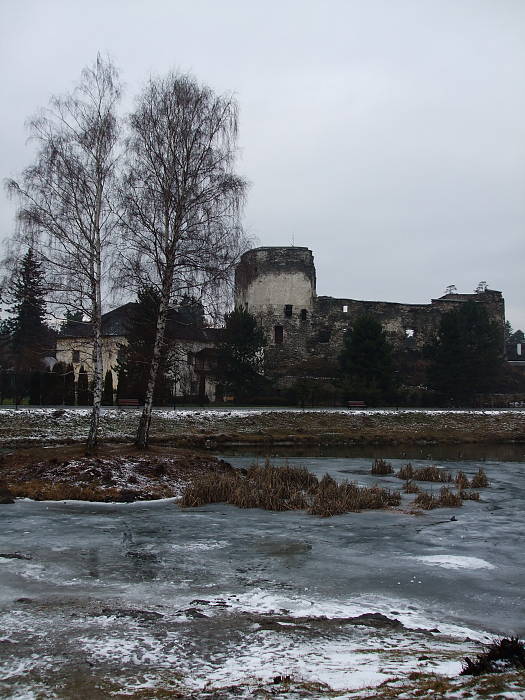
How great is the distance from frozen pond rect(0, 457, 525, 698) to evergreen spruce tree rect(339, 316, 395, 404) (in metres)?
31.0

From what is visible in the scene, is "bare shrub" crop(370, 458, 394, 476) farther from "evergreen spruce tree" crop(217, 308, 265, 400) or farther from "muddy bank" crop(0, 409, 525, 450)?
"evergreen spruce tree" crop(217, 308, 265, 400)

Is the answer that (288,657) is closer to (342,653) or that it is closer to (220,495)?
(342,653)

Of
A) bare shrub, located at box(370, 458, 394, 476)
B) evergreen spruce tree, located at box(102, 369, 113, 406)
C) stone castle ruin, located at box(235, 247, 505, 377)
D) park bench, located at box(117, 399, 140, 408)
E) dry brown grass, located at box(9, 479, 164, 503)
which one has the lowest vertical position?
bare shrub, located at box(370, 458, 394, 476)

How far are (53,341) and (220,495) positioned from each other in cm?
3640

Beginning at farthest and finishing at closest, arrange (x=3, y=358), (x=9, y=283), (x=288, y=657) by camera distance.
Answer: (x=3, y=358) → (x=9, y=283) → (x=288, y=657)

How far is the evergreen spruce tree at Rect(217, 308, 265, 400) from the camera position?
4431 cm

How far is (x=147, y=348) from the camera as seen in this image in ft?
111

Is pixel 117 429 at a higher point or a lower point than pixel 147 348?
lower

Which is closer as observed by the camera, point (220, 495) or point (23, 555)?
point (23, 555)

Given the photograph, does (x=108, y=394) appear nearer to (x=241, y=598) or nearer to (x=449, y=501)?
(x=449, y=501)

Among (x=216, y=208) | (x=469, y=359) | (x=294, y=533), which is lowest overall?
(x=294, y=533)

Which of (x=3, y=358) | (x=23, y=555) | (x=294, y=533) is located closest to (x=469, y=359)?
(x=3, y=358)

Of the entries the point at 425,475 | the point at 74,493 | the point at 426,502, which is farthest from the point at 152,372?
the point at 426,502

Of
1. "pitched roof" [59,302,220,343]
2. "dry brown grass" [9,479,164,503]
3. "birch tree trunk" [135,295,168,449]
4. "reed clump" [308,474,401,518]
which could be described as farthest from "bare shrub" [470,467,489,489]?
"pitched roof" [59,302,220,343]
